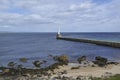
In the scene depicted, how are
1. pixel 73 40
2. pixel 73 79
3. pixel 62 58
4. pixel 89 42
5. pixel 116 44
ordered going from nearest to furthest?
pixel 73 79, pixel 62 58, pixel 116 44, pixel 89 42, pixel 73 40

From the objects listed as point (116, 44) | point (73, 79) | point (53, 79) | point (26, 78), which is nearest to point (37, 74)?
point (26, 78)

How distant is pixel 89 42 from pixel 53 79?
50858 millimetres

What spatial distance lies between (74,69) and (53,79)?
5.86 meters

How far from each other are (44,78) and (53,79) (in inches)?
44.2

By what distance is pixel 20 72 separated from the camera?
24000 mm

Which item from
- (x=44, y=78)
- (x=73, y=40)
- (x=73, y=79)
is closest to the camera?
(x=73, y=79)

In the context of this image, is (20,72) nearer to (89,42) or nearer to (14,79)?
(14,79)

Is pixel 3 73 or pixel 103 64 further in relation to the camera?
pixel 103 64

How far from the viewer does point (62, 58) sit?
31.9 meters

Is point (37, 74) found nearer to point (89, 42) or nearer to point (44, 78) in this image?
point (44, 78)

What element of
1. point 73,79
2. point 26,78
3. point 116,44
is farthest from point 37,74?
point 116,44

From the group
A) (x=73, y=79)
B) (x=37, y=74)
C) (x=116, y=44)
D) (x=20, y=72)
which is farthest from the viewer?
(x=116, y=44)

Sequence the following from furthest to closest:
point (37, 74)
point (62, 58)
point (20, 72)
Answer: point (62, 58) < point (20, 72) < point (37, 74)

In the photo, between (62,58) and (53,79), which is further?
(62,58)
